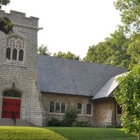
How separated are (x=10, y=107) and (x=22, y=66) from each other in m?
3.97

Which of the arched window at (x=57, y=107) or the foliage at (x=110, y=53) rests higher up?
the foliage at (x=110, y=53)

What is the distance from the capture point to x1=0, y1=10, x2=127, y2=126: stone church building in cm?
2925

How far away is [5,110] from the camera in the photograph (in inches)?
1149

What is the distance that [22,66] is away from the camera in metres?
29.9

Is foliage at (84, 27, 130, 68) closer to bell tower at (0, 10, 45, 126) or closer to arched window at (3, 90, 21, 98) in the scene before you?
bell tower at (0, 10, 45, 126)

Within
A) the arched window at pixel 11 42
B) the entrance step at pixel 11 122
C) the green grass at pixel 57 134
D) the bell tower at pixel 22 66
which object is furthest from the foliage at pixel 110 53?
the green grass at pixel 57 134

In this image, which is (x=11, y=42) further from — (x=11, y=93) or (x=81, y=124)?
(x=81, y=124)

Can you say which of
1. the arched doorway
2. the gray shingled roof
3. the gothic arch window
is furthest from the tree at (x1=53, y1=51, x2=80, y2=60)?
the arched doorway

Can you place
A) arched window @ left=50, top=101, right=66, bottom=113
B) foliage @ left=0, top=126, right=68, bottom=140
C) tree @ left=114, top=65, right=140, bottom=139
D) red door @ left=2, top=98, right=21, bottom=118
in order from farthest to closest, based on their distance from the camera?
1. arched window @ left=50, top=101, right=66, bottom=113
2. red door @ left=2, top=98, right=21, bottom=118
3. foliage @ left=0, top=126, right=68, bottom=140
4. tree @ left=114, top=65, right=140, bottom=139

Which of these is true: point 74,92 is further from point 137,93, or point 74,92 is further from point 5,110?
point 137,93

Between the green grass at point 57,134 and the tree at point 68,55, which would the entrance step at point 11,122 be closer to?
the green grass at point 57,134

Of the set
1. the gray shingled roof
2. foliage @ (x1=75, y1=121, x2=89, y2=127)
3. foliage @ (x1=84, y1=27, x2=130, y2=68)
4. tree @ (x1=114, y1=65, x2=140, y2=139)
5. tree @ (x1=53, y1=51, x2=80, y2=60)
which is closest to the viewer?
tree @ (x1=114, y1=65, x2=140, y2=139)

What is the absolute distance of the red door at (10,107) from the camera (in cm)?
2914

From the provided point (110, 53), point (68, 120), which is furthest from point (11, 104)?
point (110, 53)
